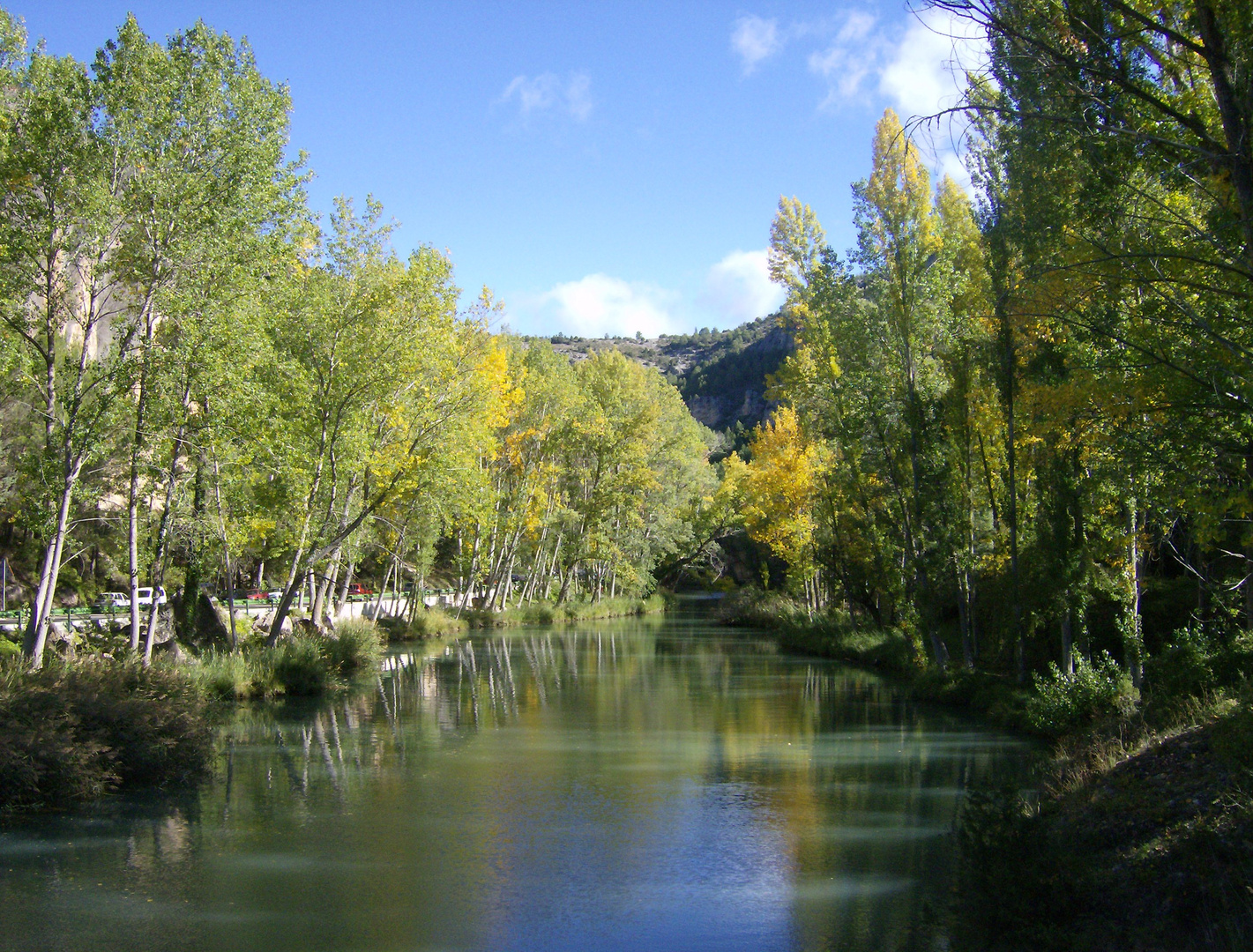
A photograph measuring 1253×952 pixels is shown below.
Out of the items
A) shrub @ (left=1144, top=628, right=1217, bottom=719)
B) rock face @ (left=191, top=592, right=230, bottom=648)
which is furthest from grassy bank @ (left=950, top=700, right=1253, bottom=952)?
rock face @ (left=191, top=592, right=230, bottom=648)

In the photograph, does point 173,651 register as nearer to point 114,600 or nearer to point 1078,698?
point 114,600

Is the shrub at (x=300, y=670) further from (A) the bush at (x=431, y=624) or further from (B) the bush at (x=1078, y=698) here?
(B) the bush at (x=1078, y=698)

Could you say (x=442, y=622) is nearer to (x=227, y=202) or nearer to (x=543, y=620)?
(x=543, y=620)

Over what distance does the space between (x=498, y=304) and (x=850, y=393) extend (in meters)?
11.9

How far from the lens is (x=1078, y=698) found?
15086 millimetres

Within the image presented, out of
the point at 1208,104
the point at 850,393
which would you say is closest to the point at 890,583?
the point at 850,393

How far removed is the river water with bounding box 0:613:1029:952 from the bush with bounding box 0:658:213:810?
0.53m

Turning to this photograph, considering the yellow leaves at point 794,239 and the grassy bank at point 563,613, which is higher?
the yellow leaves at point 794,239

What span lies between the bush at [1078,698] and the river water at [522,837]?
68 cm

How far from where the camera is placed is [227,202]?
17359 millimetres

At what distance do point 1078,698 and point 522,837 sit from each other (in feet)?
31.5

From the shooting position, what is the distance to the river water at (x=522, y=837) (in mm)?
8000

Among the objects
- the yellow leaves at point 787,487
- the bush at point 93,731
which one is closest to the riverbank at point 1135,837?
the bush at point 93,731

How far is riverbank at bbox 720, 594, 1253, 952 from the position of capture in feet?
21.4
